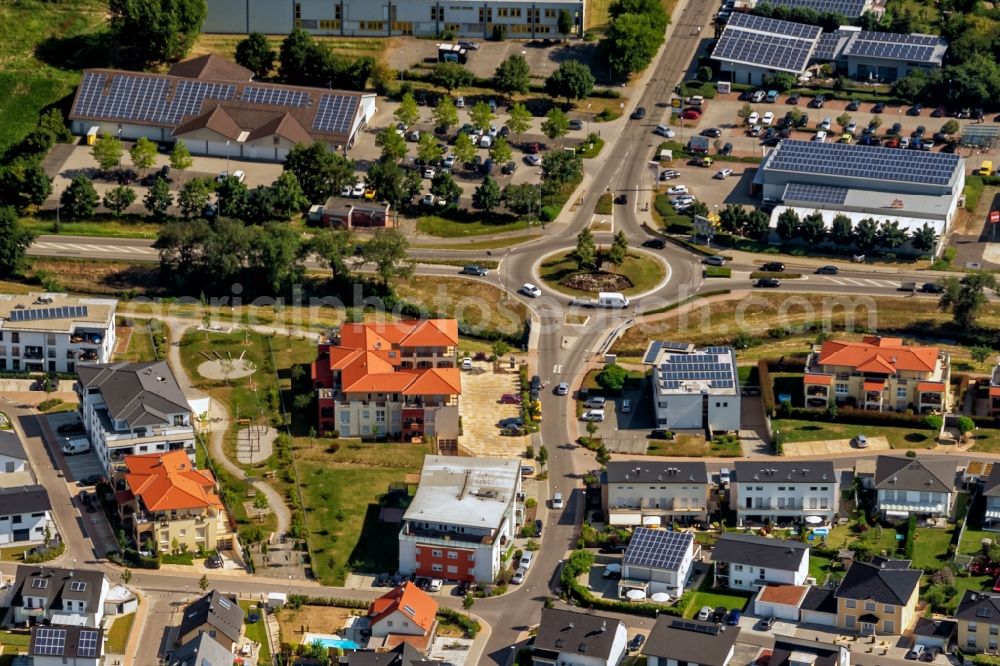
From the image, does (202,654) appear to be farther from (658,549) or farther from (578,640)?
(658,549)

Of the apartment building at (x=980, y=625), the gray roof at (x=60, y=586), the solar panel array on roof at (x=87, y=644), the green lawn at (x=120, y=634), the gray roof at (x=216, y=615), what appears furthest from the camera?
the gray roof at (x=60, y=586)

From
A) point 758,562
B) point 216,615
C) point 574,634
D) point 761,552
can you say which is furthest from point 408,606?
point 761,552

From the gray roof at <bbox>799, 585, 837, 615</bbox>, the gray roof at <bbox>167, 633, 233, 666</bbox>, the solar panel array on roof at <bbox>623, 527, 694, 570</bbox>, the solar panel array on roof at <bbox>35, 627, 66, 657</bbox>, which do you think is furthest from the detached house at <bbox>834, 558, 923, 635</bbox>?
the solar panel array on roof at <bbox>35, 627, 66, 657</bbox>

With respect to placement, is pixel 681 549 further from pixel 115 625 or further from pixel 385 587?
pixel 115 625

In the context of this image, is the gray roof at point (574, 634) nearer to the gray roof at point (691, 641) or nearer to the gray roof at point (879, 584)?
the gray roof at point (691, 641)

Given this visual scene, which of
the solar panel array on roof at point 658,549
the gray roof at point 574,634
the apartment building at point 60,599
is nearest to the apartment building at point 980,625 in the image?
the solar panel array on roof at point 658,549
